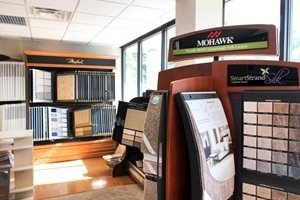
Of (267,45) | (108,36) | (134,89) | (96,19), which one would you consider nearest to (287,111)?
(267,45)

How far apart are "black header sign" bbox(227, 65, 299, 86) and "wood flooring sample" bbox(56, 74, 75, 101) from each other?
12.9ft

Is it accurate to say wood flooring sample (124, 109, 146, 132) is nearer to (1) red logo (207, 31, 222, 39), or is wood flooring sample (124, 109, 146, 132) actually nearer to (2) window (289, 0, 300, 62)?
(1) red logo (207, 31, 222, 39)

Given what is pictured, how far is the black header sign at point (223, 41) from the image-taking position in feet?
3.49

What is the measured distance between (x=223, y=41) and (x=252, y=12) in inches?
58.8

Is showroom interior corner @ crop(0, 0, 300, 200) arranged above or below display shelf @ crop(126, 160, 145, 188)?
above

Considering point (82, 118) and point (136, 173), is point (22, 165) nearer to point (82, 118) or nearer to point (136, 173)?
point (136, 173)

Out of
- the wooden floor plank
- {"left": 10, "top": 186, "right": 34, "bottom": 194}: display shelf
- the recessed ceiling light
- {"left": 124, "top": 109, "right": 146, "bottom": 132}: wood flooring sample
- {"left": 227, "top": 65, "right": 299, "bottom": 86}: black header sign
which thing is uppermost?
the recessed ceiling light

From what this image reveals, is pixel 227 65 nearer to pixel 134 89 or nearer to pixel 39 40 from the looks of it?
pixel 134 89

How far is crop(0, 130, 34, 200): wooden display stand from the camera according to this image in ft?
8.14

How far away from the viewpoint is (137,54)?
5070 millimetres

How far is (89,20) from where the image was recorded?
349cm

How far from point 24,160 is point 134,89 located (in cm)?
307

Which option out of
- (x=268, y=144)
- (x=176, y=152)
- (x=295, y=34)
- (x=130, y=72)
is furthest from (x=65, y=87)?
(x=268, y=144)

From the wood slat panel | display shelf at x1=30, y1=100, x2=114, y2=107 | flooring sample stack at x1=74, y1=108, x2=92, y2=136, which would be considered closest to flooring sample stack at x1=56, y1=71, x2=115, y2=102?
display shelf at x1=30, y1=100, x2=114, y2=107
